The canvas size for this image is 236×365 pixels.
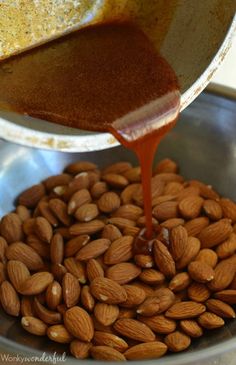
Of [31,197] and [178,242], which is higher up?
[178,242]

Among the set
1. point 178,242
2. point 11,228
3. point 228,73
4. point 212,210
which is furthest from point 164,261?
point 228,73

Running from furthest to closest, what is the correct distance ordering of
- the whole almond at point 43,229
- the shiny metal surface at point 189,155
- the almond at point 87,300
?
the shiny metal surface at point 189,155 → the whole almond at point 43,229 → the almond at point 87,300

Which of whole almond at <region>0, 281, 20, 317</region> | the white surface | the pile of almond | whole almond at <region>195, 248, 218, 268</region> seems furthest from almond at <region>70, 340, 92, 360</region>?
the white surface

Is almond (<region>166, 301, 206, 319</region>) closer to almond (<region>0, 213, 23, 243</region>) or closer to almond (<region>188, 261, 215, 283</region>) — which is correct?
almond (<region>188, 261, 215, 283</region>)

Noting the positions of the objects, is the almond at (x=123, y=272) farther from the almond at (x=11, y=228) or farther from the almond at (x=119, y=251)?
the almond at (x=11, y=228)

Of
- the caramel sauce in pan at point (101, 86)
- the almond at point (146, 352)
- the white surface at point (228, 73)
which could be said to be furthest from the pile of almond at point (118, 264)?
the white surface at point (228, 73)

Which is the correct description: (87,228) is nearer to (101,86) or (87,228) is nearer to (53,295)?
(53,295)
